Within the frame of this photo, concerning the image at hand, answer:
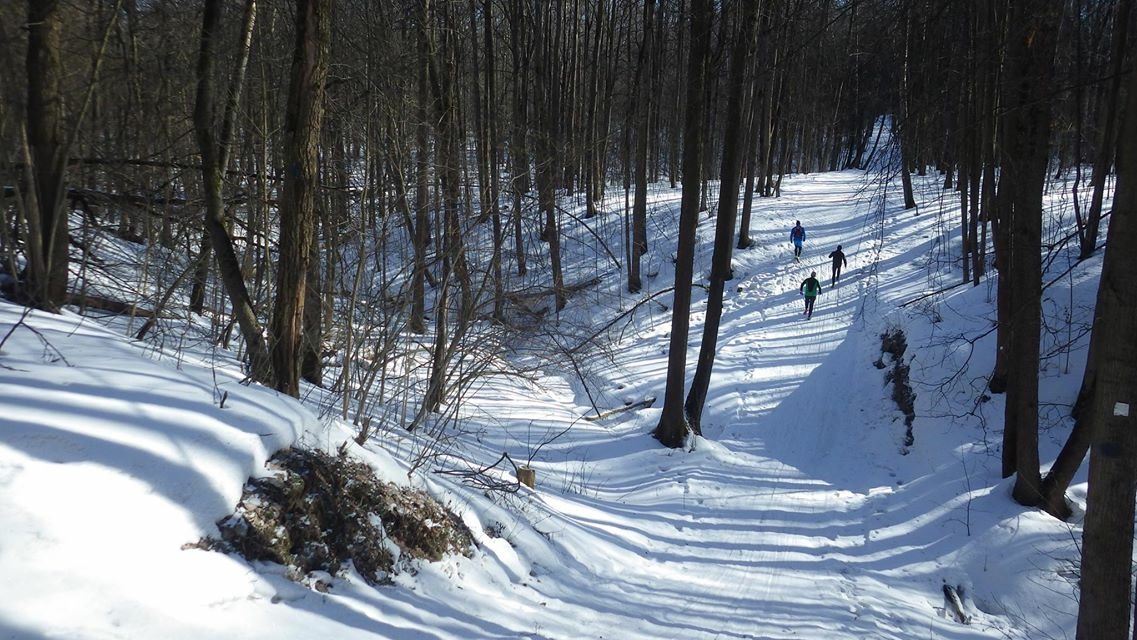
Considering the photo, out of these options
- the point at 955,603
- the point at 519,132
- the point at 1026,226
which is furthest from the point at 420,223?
the point at 1026,226

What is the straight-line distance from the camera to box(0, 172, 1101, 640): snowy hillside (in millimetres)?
3645

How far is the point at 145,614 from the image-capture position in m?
3.34

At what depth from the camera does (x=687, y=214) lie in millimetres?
11695

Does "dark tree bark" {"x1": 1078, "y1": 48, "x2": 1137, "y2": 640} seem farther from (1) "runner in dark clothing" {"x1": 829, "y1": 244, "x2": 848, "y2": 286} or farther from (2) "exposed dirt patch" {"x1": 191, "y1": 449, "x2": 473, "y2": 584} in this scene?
(1) "runner in dark clothing" {"x1": 829, "y1": 244, "x2": 848, "y2": 286}

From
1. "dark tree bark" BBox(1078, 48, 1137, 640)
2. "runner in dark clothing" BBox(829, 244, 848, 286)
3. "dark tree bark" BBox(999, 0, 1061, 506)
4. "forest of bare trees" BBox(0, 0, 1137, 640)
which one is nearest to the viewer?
"dark tree bark" BBox(1078, 48, 1137, 640)

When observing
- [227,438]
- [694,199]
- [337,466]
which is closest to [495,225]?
[337,466]

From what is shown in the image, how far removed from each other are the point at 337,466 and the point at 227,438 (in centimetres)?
98

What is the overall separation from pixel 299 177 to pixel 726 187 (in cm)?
789

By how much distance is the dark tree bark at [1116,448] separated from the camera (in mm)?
4992

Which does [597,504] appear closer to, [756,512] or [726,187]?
[756,512]

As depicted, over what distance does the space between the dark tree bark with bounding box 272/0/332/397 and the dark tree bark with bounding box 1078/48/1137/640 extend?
6.79 metres

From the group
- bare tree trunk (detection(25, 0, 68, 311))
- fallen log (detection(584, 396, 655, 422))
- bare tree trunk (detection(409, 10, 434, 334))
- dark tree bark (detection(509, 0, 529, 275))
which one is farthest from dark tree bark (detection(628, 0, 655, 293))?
bare tree trunk (detection(25, 0, 68, 311))

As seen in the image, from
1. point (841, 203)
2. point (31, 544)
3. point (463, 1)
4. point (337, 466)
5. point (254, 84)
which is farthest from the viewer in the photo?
point (841, 203)

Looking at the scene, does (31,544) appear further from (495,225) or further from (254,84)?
(254,84)
